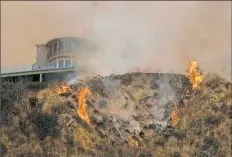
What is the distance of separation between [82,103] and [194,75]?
38.5 feet

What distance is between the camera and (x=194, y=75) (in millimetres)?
53781

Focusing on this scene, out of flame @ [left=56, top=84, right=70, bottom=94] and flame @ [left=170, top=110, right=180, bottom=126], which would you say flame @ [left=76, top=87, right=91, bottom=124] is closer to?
flame @ [left=56, top=84, right=70, bottom=94]

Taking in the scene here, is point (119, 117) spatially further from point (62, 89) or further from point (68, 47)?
point (68, 47)

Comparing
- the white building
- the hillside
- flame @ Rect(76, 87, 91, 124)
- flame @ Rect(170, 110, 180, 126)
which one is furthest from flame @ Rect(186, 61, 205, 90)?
the white building

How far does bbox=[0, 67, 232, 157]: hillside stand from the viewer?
41875 mm

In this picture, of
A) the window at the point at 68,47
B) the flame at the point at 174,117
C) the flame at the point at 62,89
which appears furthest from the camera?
the window at the point at 68,47

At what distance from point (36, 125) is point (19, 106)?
2892 millimetres

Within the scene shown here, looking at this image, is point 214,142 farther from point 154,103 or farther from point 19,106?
point 19,106

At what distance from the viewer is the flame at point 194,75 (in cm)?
5312

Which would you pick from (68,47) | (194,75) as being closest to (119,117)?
(194,75)

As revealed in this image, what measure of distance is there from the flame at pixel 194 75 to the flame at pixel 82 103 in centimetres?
990

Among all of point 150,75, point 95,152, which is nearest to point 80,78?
point 150,75

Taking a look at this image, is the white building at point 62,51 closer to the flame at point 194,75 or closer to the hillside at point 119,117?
the hillside at point 119,117

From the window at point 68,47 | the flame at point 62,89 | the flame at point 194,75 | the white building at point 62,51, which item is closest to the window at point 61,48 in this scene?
the white building at point 62,51
